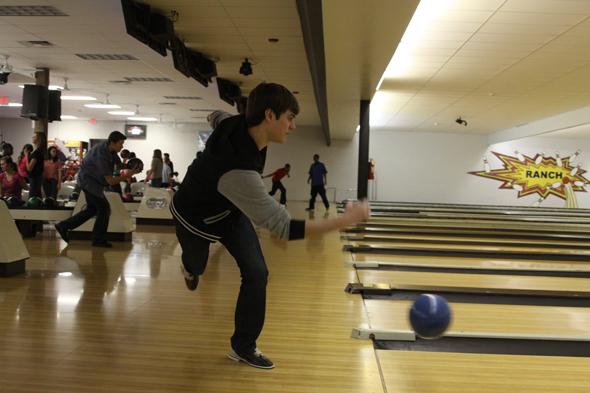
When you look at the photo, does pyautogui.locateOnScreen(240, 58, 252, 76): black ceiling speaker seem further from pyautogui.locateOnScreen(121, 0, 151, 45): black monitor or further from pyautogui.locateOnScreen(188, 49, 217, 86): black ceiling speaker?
pyautogui.locateOnScreen(121, 0, 151, 45): black monitor

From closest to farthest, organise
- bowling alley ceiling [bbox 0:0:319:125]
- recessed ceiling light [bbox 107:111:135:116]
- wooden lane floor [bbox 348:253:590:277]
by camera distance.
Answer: wooden lane floor [bbox 348:253:590:277] < bowling alley ceiling [bbox 0:0:319:125] < recessed ceiling light [bbox 107:111:135:116]

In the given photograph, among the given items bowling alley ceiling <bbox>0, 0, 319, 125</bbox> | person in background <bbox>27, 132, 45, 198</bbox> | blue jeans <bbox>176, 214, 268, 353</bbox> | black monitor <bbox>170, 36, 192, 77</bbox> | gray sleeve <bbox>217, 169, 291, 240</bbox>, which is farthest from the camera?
person in background <bbox>27, 132, 45, 198</bbox>

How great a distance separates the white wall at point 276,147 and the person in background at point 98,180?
1278cm

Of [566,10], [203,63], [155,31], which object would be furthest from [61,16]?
[566,10]

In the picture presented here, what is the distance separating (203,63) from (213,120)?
19.8ft

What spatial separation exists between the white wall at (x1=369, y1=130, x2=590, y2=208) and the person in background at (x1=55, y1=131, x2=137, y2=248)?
48.0ft

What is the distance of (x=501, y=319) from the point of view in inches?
134

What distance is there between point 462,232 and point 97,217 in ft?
19.4

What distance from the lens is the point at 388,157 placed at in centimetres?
1938

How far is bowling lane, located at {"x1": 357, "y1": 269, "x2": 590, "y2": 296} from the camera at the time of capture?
4258 millimetres

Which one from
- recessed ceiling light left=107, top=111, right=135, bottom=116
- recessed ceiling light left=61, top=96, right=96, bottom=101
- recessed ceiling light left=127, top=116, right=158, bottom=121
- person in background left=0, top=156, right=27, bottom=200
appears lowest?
person in background left=0, top=156, right=27, bottom=200

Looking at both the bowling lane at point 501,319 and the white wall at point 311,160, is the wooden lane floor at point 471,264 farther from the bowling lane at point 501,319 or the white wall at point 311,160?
the white wall at point 311,160

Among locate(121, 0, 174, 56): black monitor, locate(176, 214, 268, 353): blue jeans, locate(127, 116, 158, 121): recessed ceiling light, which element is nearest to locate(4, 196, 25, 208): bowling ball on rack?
locate(121, 0, 174, 56): black monitor

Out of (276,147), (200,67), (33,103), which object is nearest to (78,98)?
(33,103)
